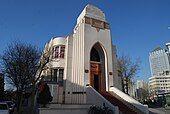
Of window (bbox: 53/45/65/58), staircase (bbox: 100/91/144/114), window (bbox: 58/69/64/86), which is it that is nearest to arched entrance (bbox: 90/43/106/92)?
staircase (bbox: 100/91/144/114)

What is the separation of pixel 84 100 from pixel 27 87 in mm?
8953

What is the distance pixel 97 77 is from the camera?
29156 mm

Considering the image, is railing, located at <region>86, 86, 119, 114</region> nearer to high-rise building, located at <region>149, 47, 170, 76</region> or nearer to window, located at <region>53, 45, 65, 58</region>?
window, located at <region>53, 45, 65, 58</region>

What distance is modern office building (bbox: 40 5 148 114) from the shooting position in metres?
25.7

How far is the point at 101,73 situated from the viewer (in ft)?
96.4

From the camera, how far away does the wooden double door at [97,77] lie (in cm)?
2853

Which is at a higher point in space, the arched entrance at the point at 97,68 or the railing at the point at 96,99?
the arched entrance at the point at 97,68

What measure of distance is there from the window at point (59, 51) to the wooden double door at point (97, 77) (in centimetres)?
410

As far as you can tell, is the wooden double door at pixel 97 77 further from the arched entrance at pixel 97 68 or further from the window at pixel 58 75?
the window at pixel 58 75

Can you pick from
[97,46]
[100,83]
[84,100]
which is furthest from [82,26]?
[84,100]

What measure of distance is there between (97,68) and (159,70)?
161396 millimetres

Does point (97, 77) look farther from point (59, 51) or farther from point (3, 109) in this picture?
point (3, 109)

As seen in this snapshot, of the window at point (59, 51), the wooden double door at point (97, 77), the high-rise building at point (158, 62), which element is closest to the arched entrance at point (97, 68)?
the wooden double door at point (97, 77)

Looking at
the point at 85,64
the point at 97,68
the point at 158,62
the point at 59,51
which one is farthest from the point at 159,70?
the point at 85,64
